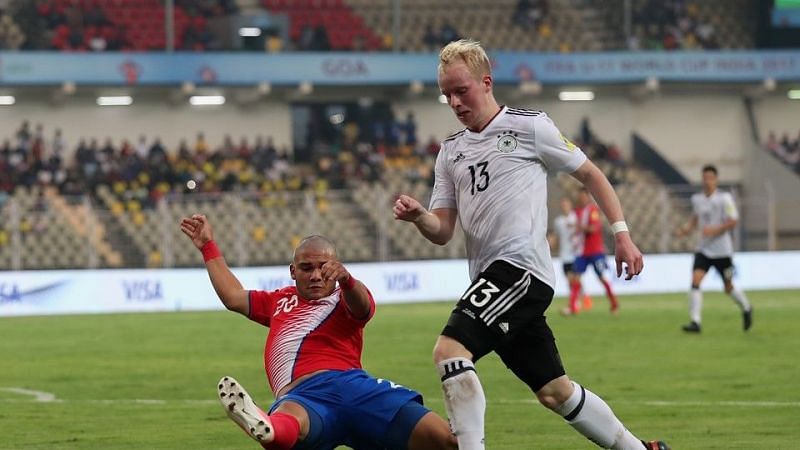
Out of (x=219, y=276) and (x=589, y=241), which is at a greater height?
(x=219, y=276)

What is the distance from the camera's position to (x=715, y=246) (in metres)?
21.8

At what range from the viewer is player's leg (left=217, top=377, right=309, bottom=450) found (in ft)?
23.6

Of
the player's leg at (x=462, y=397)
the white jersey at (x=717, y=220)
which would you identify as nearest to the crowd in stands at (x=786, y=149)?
the white jersey at (x=717, y=220)

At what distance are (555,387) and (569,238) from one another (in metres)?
21.1

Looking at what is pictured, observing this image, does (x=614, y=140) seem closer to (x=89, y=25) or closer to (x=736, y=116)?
(x=736, y=116)

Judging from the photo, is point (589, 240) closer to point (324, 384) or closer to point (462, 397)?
point (324, 384)

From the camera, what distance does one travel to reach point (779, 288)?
36.0 m

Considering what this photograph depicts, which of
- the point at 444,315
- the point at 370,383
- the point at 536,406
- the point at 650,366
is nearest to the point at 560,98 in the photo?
the point at 444,315

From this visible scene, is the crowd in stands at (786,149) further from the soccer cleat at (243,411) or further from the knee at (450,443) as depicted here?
the soccer cleat at (243,411)

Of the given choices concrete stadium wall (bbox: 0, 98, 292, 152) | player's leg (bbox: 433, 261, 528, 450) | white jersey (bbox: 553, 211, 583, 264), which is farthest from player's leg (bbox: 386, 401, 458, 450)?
concrete stadium wall (bbox: 0, 98, 292, 152)

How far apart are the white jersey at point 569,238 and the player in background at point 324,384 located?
62.5ft

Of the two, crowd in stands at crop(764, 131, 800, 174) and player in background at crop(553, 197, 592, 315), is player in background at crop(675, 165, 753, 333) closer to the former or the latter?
player in background at crop(553, 197, 592, 315)

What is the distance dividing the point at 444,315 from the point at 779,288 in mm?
12355

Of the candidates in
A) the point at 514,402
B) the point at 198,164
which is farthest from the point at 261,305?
the point at 198,164
